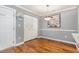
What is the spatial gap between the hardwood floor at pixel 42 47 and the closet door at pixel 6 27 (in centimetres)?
16

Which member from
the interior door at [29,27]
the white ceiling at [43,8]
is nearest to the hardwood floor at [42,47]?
the interior door at [29,27]

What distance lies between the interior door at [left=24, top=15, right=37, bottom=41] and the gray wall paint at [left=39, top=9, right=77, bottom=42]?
0.14 meters

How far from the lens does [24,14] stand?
2.01 m

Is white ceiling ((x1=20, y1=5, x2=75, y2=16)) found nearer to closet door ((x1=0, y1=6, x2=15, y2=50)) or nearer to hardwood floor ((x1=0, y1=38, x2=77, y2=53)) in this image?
closet door ((x1=0, y1=6, x2=15, y2=50))

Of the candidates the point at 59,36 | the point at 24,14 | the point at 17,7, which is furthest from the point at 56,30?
the point at 17,7

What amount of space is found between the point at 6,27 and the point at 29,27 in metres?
0.50

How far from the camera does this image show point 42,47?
2.04 meters

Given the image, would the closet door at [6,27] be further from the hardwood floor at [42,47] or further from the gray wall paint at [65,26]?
the gray wall paint at [65,26]

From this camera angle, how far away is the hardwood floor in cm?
201

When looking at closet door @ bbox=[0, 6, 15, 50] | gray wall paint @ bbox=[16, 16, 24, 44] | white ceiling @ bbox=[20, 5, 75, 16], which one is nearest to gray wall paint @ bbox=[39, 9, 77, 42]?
white ceiling @ bbox=[20, 5, 75, 16]

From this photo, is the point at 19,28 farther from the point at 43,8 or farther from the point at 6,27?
the point at 43,8

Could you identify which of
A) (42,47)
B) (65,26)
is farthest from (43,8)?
(42,47)

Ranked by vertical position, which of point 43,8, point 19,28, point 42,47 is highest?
point 43,8
